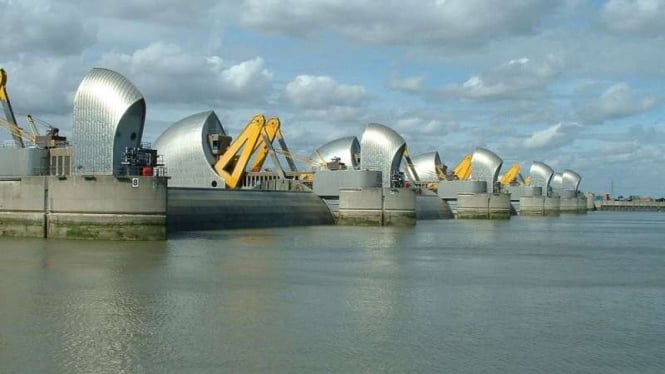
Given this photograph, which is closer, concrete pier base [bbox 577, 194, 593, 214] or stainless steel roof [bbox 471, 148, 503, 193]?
stainless steel roof [bbox 471, 148, 503, 193]

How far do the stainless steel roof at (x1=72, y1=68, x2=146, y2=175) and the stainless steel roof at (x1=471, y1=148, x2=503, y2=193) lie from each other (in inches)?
2699

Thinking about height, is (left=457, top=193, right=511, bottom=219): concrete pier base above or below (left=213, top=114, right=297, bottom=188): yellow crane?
below

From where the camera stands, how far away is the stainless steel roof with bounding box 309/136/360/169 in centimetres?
7719

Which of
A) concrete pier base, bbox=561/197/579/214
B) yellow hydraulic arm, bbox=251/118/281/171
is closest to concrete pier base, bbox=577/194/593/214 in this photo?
concrete pier base, bbox=561/197/579/214

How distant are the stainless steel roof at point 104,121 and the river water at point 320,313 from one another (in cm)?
668

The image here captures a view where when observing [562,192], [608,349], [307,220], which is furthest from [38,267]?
[562,192]

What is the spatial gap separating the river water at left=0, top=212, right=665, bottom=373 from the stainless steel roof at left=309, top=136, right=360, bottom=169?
49895 mm

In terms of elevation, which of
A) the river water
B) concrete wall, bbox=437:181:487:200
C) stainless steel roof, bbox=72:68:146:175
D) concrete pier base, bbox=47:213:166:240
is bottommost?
the river water

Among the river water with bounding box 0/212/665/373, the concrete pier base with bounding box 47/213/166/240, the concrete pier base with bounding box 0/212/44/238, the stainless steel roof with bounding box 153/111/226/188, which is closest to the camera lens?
the river water with bounding box 0/212/665/373

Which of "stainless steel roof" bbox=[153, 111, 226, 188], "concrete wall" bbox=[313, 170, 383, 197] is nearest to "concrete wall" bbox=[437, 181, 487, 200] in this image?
"concrete wall" bbox=[313, 170, 383, 197]

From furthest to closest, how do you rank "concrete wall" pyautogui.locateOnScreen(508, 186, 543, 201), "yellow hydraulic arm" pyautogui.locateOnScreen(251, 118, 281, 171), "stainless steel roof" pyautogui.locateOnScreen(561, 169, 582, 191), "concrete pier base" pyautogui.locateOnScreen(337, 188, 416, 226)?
"stainless steel roof" pyautogui.locateOnScreen(561, 169, 582, 191) < "concrete wall" pyautogui.locateOnScreen(508, 186, 543, 201) < "yellow hydraulic arm" pyautogui.locateOnScreen(251, 118, 281, 171) < "concrete pier base" pyautogui.locateOnScreen(337, 188, 416, 226)

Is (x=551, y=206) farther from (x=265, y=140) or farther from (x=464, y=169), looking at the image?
(x=265, y=140)

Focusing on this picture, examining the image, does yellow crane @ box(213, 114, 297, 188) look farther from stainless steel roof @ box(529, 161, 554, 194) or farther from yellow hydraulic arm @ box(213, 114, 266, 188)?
stainless steel roof @ box(529, 161, 554, 194)

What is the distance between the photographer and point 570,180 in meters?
149
